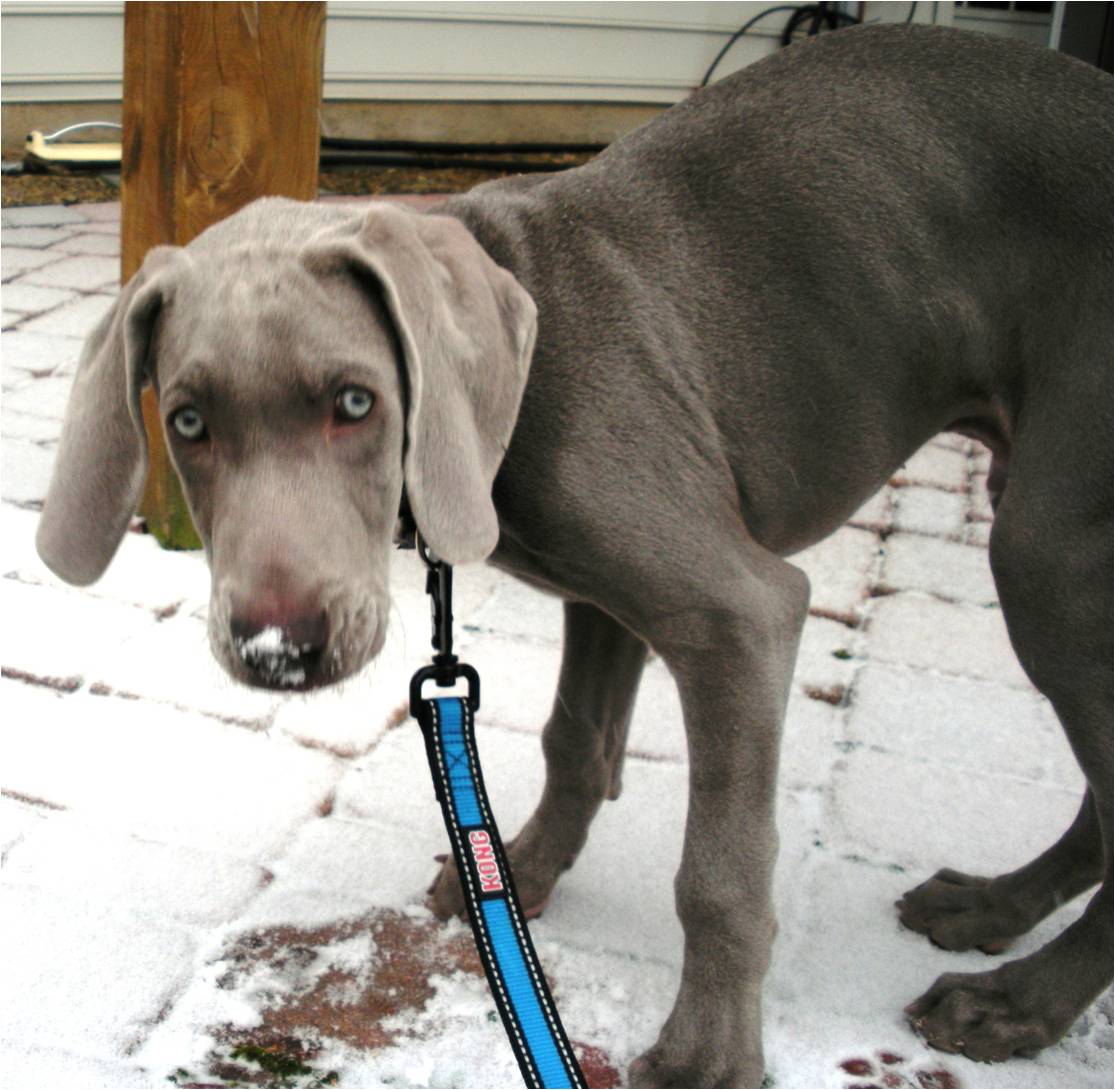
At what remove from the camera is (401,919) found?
2.76 metres

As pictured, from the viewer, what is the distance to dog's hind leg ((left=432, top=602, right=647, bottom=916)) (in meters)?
2.78

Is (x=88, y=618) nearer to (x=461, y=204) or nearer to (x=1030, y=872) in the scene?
(x=461, y=204)

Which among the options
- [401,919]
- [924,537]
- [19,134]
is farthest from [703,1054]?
[19,134]

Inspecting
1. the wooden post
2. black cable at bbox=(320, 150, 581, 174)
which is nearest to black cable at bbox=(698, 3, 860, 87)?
black cable at bbox=(320, 150, 581, 174)

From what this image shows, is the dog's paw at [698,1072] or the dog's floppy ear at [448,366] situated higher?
the dog's floppy ear at [448,366]

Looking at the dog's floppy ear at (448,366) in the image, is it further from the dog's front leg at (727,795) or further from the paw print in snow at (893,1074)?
the paw print in snow at (893,1074)

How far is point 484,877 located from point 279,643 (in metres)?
0.58

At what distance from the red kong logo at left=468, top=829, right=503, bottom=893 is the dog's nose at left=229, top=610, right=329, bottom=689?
511 millimetres

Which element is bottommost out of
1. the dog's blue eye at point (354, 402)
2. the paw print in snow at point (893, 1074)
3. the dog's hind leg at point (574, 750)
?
the paw print in snow at point (893, 1074)

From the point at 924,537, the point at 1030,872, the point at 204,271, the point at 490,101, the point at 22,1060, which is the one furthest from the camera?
the point at 490,101

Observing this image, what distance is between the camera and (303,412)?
1.88 meters

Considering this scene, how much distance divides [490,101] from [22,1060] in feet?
24.8

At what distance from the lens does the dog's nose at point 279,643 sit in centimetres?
177

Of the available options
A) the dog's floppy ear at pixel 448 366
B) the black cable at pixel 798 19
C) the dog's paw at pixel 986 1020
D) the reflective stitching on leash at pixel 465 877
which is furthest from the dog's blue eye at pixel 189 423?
the black cable at pixel 798 19
